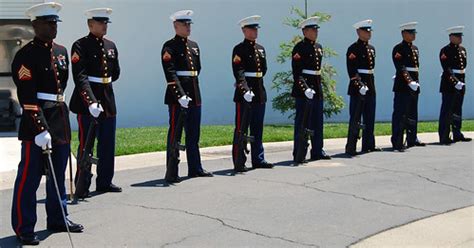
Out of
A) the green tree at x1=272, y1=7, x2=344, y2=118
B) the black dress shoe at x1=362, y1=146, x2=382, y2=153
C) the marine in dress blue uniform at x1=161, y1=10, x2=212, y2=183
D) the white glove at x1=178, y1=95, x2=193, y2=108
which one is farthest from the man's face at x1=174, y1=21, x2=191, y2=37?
the green tree at x1=272, y1=7, x2=344, y2=118

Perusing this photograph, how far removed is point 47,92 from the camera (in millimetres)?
6441

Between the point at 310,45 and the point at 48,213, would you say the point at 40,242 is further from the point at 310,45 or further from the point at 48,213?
the point at 310,45

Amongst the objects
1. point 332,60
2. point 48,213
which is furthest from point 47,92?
point 332,60

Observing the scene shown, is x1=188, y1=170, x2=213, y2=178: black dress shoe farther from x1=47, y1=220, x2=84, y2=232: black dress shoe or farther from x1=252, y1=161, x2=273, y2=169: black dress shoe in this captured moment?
x1=47, y1=220, x2=84, y2=232: black dress shoe

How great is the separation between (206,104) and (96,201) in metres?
10.7

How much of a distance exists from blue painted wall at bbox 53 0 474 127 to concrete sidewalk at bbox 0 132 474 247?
7175 mm

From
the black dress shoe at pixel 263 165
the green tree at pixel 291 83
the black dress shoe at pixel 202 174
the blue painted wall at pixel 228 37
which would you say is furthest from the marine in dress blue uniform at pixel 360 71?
the blue painted wall at pixel 228 37

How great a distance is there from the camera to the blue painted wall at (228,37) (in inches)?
701

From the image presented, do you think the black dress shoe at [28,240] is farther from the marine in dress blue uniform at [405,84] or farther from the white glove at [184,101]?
the marine in dress blue uniform at [405,84]

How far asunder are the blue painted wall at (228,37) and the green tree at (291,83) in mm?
986

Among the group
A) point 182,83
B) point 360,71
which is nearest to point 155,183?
point 182,83

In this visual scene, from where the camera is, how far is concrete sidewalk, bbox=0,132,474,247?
6559mm

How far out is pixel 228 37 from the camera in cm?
1858

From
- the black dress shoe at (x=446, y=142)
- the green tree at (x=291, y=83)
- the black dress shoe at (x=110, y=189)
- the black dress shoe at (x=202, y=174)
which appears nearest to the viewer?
the black dress shoe at (x=110, y=189)
